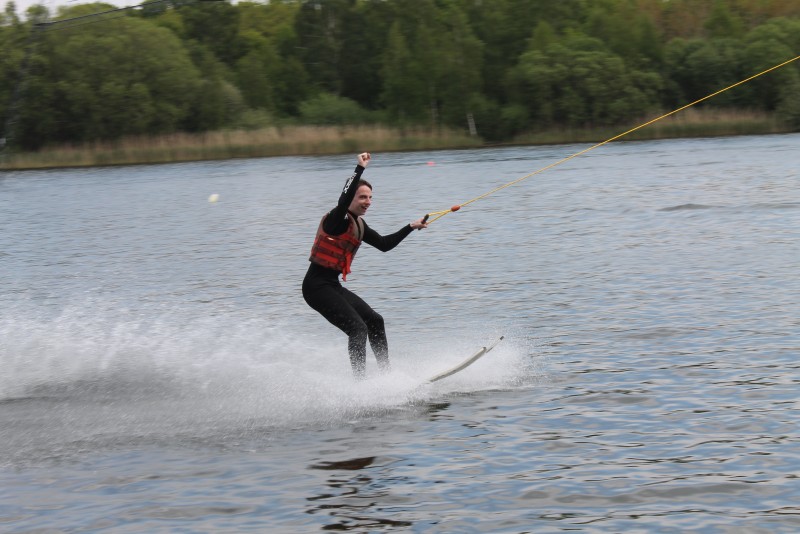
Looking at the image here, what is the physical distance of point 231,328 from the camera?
1380 centimetres

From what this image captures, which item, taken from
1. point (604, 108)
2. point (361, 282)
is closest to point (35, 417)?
point (361, 282)

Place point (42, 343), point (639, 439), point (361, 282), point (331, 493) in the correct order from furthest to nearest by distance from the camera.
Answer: point (361, 282) < point (42, 343) < point (639, 439) < point (331, 493)

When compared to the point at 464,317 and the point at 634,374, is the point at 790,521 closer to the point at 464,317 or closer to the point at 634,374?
the point at 634,374

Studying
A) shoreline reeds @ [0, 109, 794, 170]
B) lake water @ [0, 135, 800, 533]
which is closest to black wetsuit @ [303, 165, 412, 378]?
lake water @ [0, 135, 800, 533]

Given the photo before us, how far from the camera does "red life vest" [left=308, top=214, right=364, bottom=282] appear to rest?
29.6ft

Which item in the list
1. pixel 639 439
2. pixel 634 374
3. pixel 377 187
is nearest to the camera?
pixel 639 439

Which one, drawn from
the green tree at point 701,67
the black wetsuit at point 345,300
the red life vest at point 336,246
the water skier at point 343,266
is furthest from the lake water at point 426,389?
the green tree at point 701,67

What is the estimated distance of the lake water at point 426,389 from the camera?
22.7 ft

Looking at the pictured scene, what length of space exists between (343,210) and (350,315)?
0.88m

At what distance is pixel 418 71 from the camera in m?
78.6

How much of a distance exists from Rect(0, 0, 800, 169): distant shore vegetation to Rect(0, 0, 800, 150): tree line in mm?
128

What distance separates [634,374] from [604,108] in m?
61.5

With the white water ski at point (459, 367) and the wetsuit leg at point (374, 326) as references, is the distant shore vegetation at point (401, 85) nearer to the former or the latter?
the white water ski at point (459, 367)

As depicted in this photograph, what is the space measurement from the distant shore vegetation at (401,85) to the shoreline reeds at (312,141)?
132 millimetres
